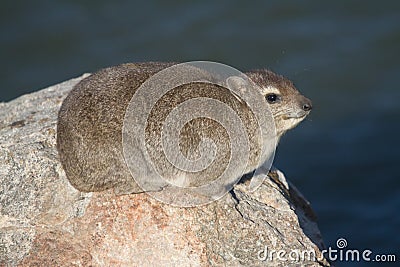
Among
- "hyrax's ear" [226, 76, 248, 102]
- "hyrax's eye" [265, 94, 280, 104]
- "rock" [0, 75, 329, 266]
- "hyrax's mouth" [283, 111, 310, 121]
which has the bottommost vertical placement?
"rock" [0, 75, 329, 266]

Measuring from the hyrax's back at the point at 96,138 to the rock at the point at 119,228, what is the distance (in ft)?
0.35

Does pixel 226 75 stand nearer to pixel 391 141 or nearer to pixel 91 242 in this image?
pixel 91 242

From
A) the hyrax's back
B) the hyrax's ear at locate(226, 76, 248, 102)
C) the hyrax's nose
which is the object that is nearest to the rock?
the hyrax's back

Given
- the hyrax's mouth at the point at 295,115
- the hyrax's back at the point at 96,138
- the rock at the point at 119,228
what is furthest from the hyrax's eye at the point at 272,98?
the hyrax's back at the point at 96,138

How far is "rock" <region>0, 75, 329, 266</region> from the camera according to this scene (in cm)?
584

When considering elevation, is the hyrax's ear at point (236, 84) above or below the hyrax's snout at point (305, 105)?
above

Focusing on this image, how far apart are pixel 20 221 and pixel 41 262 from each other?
1.15ft

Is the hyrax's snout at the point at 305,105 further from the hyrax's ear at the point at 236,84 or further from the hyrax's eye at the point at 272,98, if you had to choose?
the hyrax's ear at the point at 236,84

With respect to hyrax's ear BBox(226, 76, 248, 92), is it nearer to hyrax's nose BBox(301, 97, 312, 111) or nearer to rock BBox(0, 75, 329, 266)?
hyrax's nose BBox(301, 97, 312, 111)

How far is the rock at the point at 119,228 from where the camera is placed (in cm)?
584

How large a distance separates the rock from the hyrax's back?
0.35 feet

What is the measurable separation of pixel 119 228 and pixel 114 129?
2.28 feet

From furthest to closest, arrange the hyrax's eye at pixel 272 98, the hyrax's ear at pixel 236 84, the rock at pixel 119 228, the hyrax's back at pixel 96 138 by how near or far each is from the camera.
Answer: the hyrax's eye at pixel 272 98
the hyrax's ear at pixel 236 84
the hyrax's back at pixel 96 138
the rock at pixel 119 228

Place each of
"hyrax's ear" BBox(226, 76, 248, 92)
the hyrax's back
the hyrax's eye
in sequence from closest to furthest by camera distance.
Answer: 1. the hyrax's back
2. "hyrax's ear" BBox(226, 76, 248, 92)
3. the hyrax's eye
